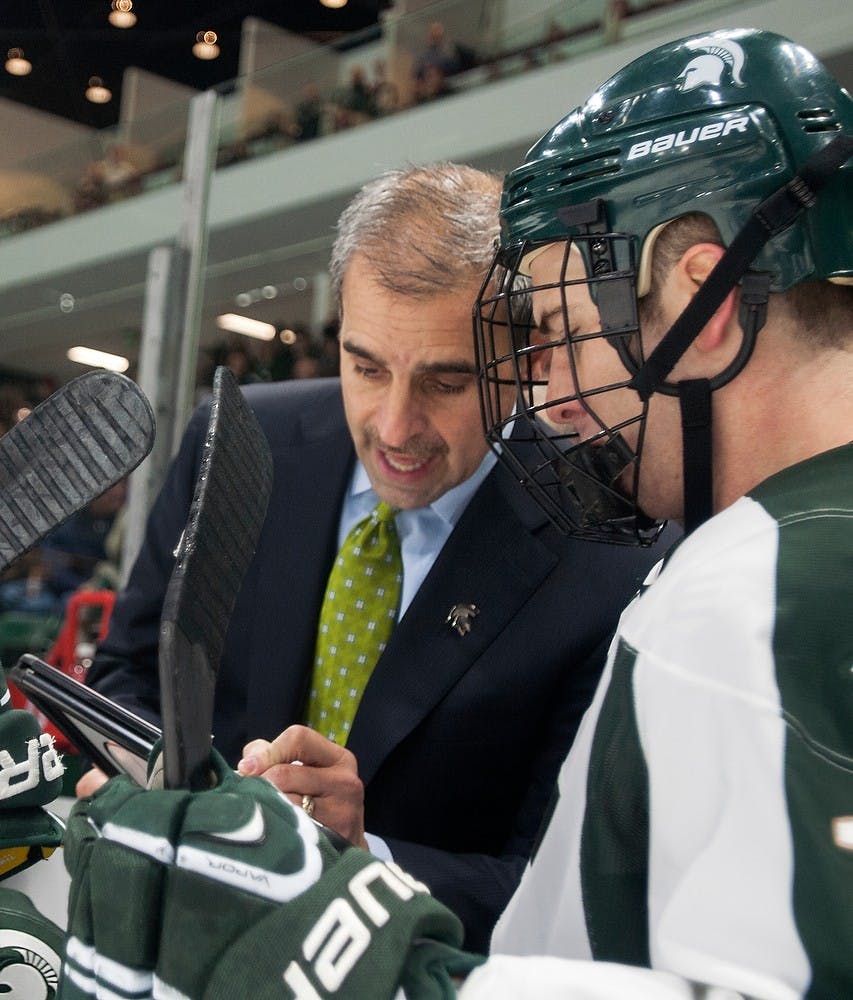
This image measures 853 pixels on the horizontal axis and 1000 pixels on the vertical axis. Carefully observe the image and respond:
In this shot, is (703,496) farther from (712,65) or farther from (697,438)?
(712,65)

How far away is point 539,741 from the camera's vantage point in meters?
1.34

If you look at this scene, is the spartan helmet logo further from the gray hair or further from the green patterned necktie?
the green patterned necktie

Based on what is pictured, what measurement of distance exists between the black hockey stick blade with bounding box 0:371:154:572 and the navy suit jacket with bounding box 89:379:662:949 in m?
0.59

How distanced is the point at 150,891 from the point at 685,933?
0.80 feet

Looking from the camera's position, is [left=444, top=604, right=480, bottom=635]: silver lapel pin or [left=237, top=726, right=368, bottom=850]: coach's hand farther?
[left=444, top=604, right=480, bottom=635]: silver lapel pin

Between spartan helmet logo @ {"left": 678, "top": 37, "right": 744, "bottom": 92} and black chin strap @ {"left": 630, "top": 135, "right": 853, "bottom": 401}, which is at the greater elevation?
spartan helmet logo @ {"left": 678, "top": 37, "right": 744, "bottom": 92}

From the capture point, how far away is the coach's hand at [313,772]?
0.96 meters

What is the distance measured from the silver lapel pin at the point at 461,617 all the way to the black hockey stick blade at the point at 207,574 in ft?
2.00

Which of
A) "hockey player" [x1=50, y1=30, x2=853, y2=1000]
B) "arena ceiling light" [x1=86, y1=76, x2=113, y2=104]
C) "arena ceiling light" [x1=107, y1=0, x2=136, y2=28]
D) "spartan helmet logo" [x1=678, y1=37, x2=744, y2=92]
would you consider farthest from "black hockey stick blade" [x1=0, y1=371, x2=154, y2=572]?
"arena ceiling light" [x1=86, y1=76, x2=113, y2=104]

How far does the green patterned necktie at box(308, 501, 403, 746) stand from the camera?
1364 millimetres

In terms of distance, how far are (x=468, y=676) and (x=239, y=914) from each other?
0.77 m

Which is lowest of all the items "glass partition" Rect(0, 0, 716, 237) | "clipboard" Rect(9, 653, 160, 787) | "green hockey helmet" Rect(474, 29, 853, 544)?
"clipboard" Rect(9, 653, 160, 787)

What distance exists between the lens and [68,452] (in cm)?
74

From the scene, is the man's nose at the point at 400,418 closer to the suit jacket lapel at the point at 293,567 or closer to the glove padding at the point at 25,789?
the suit jacket lapel at the point at 293,567
